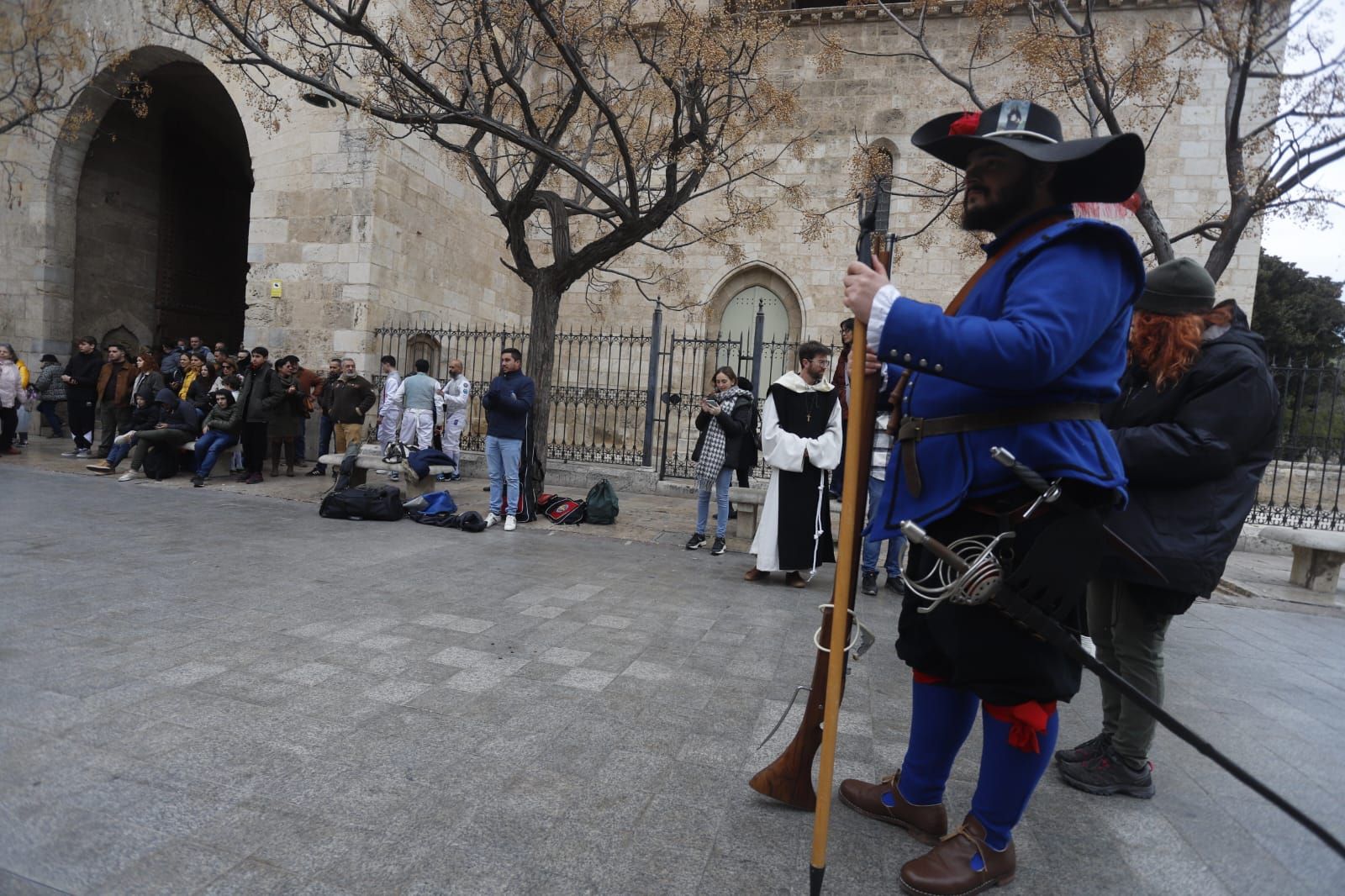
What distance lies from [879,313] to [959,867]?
151 centimetres

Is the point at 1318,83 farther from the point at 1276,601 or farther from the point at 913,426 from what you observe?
the point at 913,426

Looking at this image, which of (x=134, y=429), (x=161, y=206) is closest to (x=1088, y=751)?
(x=134, y=429)

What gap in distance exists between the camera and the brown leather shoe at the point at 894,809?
2.31 m

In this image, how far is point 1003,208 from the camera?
80.4 inches

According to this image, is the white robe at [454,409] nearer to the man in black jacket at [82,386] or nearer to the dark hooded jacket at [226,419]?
the dark hooded jacket at [226,419]

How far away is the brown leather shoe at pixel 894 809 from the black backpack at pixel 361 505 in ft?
21.5

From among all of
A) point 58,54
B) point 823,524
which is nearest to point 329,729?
point 823,524

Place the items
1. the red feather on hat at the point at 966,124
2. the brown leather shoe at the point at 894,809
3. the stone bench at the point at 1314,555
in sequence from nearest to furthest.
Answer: the red feather on hat at the point at 966,124 < the brown leather shoe at the point at 894,809 < the stone bench at the point at 1314,555

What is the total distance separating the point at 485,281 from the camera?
16.7m

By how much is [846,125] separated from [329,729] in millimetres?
15877

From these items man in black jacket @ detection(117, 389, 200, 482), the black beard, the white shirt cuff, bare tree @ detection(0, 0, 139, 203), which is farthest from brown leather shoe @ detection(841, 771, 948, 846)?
bare tree @ detection(0, 0, 139, 203)

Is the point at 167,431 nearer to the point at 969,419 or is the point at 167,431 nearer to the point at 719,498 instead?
the point at 719,498

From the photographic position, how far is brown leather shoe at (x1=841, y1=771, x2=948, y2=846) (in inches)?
91.0

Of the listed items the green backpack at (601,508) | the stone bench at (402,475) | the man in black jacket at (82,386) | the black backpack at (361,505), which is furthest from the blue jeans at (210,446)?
the green backpack at (601,508)
